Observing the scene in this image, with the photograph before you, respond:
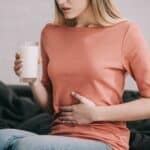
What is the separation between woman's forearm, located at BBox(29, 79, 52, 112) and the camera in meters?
1.31

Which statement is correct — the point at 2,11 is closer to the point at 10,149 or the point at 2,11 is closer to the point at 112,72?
the point at 112,72

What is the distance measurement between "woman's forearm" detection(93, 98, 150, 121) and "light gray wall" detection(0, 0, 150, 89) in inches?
30.8

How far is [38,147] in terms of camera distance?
1.02 m

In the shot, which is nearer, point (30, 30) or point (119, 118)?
point (119, 118)

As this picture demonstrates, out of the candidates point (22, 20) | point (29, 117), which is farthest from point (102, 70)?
point (22, 20)

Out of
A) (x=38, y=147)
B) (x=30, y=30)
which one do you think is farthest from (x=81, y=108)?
(x=30, y=30)

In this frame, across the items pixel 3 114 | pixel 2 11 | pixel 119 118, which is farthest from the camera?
pixel 2 11

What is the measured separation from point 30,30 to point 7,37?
4.2 inches

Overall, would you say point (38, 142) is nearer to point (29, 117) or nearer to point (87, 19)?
point (87, 19)

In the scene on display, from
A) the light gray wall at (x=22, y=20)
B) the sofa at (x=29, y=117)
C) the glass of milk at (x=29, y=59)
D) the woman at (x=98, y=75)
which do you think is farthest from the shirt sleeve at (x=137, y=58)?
the light gray wall at (x=22, y=20)

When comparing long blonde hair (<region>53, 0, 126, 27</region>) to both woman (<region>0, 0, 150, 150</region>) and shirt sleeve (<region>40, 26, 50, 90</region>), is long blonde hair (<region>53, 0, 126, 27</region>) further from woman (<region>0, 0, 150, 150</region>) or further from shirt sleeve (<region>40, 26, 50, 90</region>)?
shirt sleeve (<region>40, 26, 50, 90</region>)

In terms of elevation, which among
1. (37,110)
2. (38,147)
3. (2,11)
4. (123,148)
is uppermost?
(2,11)

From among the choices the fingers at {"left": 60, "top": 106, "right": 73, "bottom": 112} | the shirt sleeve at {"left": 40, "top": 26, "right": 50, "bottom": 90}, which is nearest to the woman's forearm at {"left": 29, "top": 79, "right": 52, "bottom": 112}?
the shirt sleeve at {"left": 40, "top": 26, "right": 50, "bottom": 90}

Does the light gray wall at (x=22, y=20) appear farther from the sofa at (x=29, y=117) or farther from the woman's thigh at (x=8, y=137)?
the woman's thigh at (x=8, y=137)
